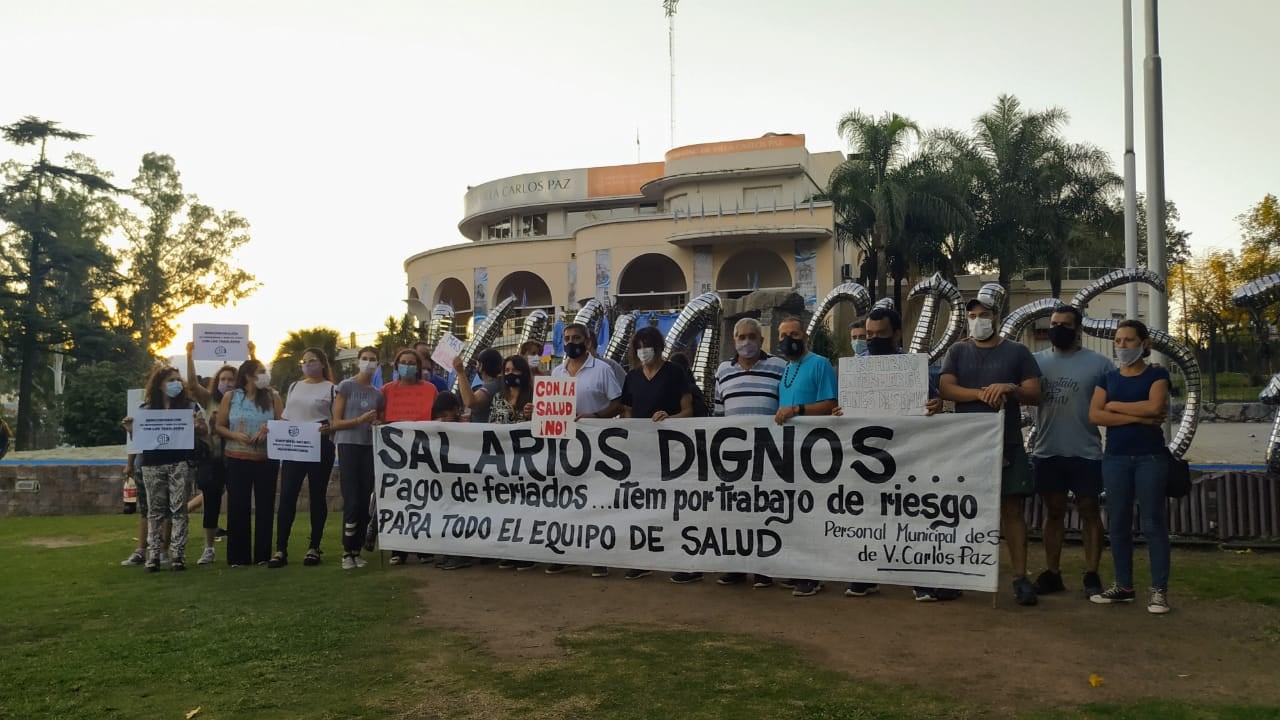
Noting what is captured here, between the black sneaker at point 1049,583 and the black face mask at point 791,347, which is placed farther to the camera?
the black face mask at point 791,347

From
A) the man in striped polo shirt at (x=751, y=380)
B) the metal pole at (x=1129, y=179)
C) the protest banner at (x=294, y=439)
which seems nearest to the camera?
the man in striped polo shirt at (x=751, y=380)

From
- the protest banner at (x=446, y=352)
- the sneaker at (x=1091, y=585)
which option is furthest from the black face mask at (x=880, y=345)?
the protest banner at (x=446, y=352)

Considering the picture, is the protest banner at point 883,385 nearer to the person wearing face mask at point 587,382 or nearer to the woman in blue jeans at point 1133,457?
the woman in blue jeans at point 1133,457

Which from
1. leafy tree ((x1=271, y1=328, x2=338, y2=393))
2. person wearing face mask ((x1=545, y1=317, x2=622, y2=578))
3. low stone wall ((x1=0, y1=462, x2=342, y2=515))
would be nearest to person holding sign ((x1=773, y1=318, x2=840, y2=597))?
person wearing face mask ((x1=545, y1=317, x2=622, y2=578))

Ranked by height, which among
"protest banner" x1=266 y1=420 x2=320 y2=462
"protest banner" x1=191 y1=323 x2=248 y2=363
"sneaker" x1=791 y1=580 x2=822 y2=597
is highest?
"protest banner" x1=191 y1=323 x2=248 y2=363

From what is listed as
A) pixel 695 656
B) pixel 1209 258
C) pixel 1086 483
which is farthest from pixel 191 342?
pixel 1209 258

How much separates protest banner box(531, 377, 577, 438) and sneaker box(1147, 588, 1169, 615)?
426 cm

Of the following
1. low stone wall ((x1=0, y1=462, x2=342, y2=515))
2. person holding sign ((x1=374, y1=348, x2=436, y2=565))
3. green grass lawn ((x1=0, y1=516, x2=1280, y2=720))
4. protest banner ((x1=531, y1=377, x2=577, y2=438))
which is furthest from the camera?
low stone wall ((x1=0, y1=462, x2=342, y2=515))

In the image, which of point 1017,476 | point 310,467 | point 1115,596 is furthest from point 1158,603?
point 310,467

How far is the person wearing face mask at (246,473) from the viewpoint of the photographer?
917 cm

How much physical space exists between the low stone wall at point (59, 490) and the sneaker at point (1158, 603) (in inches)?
507

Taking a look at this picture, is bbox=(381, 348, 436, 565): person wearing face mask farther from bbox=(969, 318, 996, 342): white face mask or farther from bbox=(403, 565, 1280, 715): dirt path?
bbox=(969, 318, 996, 342): white face mask

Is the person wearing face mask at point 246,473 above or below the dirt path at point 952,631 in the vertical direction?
above

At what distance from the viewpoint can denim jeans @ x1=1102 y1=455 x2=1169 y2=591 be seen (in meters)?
6.23
